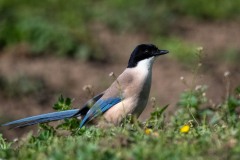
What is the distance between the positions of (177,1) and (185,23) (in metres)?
0.40

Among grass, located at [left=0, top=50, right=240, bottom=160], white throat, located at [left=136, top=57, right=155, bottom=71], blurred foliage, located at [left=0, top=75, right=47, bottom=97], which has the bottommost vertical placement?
grass, located at [left=0, top=50, right=240, bottom=160]

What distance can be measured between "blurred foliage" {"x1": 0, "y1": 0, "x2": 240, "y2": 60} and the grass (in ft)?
15.2

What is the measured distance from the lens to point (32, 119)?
326 inches

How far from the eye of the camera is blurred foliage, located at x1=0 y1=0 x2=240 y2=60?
1262cm

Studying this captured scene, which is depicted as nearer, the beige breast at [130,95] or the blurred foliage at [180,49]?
the beige breast at [130,95]

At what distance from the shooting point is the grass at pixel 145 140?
5.95 metres

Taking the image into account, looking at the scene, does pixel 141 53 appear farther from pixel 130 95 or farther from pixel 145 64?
pixel 130 95

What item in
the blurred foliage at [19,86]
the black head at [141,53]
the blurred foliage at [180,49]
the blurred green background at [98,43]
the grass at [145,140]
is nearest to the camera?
the grass at [145,140]

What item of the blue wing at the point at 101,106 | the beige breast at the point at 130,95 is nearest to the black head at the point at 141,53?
the beige breast at the point at 130,95

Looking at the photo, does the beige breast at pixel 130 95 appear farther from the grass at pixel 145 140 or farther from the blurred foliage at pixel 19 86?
the blurred foliage at pixel 19 86

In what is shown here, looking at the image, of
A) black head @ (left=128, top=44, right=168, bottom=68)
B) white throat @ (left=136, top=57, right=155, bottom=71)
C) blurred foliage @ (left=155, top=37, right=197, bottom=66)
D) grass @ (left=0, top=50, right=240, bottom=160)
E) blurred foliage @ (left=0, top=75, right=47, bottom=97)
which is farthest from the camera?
blurred foliage @ (left=155, top=37, right=197, bottom=66)

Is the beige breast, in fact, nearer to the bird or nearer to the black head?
the bird

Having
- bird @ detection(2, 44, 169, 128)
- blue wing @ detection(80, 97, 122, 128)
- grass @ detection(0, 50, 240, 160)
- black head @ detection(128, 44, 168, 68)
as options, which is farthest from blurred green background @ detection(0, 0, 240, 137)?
grass @ detection(0, 50, 240, 160)

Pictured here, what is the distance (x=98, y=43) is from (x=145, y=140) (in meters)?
6.63
